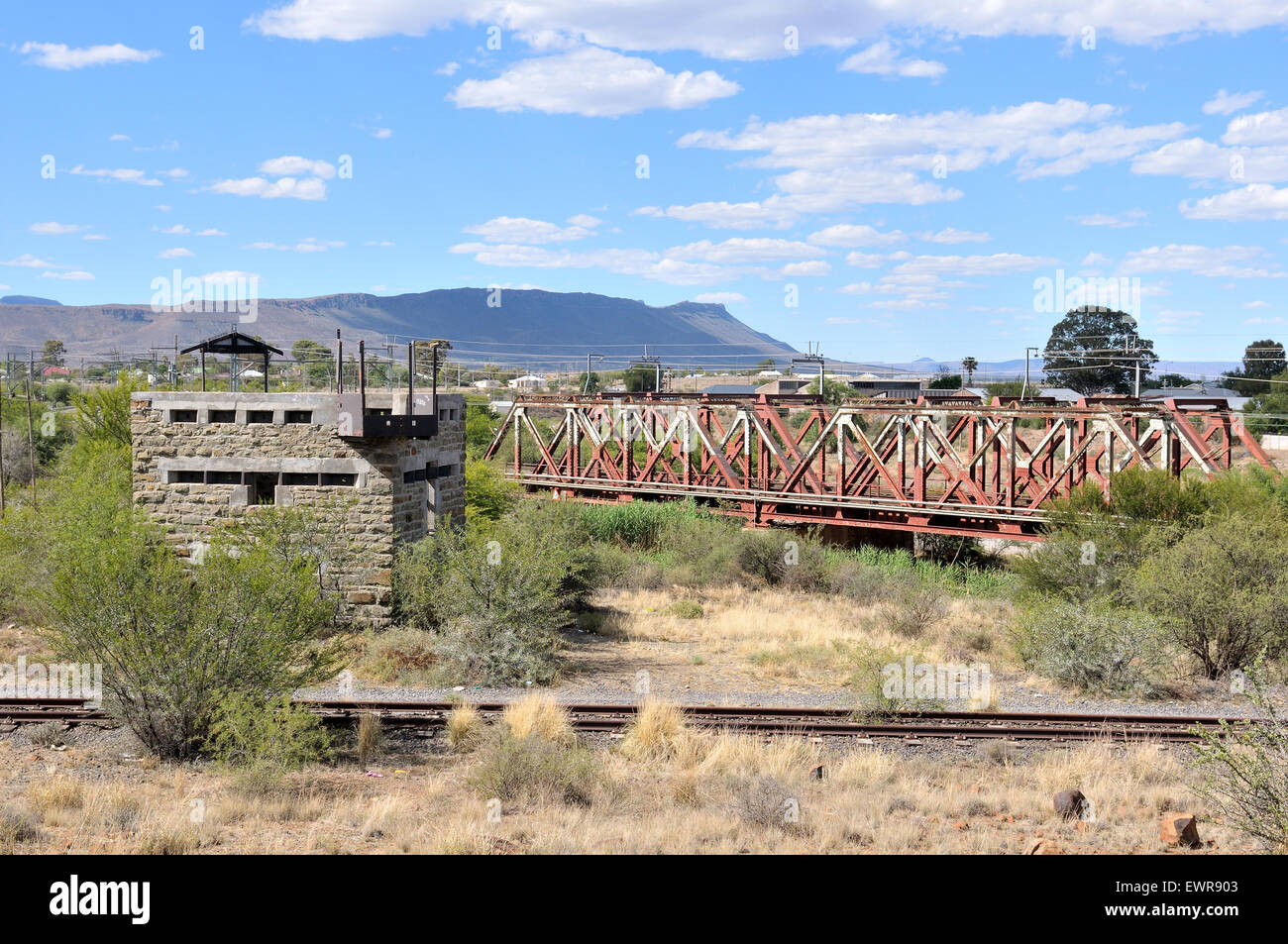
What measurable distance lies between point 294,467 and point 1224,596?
15525 mm

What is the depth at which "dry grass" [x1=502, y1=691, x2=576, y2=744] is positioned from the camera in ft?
37.9

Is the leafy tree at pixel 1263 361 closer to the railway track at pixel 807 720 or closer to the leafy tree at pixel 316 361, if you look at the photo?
the leafy tree at pixel 316 361

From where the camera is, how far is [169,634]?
442 inches

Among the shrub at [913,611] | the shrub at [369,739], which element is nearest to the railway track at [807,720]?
the shrub at [369,739]

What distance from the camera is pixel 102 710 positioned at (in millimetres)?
12492

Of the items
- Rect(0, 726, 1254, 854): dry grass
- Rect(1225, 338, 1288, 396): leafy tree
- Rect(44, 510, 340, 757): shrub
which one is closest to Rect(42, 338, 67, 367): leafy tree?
Rect(44, 510, 340, 757): shrub

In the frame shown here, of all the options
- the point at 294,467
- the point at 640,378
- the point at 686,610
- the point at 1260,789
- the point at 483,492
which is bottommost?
the point at 686,610

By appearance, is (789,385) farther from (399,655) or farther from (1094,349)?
(399,655)

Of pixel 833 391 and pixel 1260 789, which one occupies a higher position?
pixel 833 391

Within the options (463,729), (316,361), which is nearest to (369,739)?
(463,729)

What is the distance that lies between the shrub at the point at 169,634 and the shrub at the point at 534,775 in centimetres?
→ 301

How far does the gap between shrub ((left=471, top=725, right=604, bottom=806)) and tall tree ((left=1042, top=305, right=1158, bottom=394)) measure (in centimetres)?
7648

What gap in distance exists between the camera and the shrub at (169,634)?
11078 mm

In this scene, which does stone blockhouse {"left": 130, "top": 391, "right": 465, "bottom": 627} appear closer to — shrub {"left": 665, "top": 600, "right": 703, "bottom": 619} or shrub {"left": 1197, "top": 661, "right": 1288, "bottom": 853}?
shrub {"left": 665, "top": 600, "right": 703, "bottom": 619}
